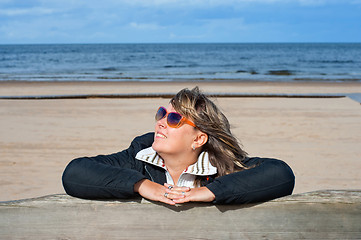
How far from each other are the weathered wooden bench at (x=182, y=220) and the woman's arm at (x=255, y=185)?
0.16 ft

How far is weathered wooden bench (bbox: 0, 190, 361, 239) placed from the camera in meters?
1.38

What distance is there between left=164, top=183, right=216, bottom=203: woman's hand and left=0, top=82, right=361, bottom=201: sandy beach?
203cm

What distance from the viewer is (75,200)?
4.66 ft

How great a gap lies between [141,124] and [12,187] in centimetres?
397

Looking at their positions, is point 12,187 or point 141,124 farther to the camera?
point 141,124

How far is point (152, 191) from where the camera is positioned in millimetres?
1478

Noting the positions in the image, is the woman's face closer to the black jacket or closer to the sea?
the black jacket

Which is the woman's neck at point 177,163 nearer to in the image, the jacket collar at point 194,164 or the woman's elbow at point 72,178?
the jacket collar at point 194,164

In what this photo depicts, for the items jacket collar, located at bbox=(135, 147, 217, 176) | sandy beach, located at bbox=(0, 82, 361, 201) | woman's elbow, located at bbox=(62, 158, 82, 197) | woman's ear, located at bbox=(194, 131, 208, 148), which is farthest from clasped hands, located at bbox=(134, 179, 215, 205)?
sandy beach, located at bbox=(0, 82, 361, 201)

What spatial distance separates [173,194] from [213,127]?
671mm

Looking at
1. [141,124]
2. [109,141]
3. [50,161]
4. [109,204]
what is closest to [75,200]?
[109,204]

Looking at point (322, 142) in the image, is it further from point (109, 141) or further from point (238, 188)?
point (238, 188)

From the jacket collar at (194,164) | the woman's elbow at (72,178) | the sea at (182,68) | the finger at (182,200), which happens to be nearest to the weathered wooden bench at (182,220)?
the finger at (182,200)

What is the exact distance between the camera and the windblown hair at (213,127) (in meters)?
1.99
